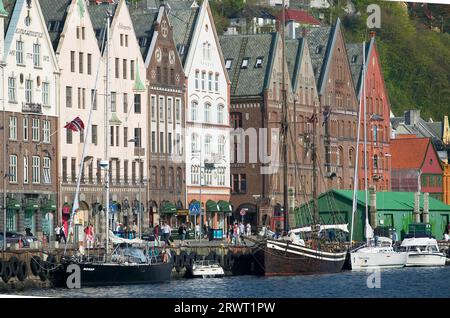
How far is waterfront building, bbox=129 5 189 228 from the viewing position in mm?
108188

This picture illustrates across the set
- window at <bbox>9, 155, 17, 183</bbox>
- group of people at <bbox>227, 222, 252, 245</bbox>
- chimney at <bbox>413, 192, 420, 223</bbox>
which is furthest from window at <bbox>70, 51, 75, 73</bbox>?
chimney at <bbox>413, 192, 420, 223</bbox>

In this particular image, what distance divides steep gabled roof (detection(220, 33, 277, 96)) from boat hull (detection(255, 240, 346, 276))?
33.6 m

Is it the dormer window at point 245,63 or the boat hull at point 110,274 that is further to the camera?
the dormer window at point 245,63

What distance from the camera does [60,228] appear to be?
88562 mm

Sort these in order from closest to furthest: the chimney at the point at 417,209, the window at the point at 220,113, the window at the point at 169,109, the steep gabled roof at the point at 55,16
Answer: the steep gabled roof at the point at 55,16, the window at the point at 169,109, the chimney at the point at 417,209, the window at the point at 220,113

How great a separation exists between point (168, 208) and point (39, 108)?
47.2ft

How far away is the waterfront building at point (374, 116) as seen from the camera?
13312 centimetres

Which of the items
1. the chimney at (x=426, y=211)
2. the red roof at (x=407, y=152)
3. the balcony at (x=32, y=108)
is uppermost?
the balcony at (x=32, y=108)

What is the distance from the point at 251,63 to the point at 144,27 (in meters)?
13.7

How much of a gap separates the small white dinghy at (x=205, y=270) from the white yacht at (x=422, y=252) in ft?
62.4

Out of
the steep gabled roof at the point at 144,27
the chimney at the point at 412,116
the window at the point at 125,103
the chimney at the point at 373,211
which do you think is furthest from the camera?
the chimney at the point at 412,116

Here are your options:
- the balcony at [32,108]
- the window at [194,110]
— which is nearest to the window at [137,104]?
the window at [194,110]

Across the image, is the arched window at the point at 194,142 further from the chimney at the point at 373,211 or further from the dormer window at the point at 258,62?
the chimney at the point at 373,211
